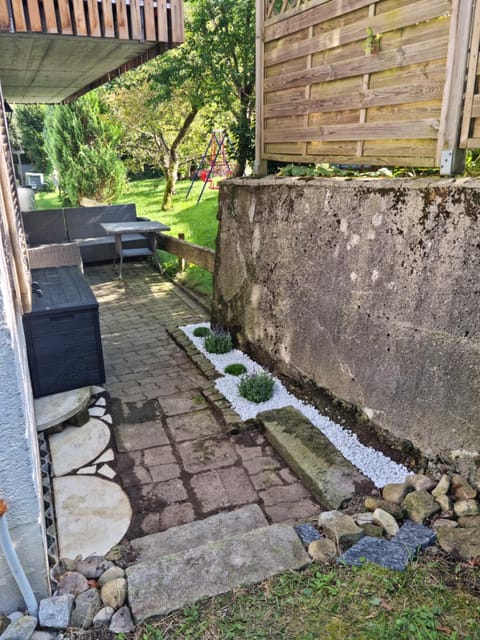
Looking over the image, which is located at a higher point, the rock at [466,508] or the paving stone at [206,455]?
the rock at [466,508]

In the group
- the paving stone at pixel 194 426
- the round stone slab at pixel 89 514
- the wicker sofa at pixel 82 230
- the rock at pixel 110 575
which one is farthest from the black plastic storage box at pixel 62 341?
the wicker sofa at pixel 82 230

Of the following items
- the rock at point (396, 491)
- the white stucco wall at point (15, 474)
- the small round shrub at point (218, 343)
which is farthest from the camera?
the small round shrub at point (218, 343)

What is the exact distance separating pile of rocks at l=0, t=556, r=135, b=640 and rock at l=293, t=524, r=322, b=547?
0.96 m

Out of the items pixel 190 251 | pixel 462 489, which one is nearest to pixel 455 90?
pixel 462 489

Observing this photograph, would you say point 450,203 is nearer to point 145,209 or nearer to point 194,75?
point 194,75

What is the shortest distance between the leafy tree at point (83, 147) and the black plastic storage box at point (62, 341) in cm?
1008

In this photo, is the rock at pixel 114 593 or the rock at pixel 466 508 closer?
the rock at pixel 114 593

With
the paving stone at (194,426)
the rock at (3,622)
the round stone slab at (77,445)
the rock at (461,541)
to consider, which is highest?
the rock at (461,541)

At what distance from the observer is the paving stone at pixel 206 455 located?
11.7ft

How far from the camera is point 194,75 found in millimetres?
9000

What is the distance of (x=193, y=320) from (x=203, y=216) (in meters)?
7.02

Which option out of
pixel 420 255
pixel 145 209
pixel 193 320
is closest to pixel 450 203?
pixel 420 255

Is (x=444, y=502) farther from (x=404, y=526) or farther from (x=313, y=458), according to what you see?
(x=313, y=458)

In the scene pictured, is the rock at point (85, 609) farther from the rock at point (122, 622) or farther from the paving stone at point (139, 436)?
the paving stone at point (139, 436)
